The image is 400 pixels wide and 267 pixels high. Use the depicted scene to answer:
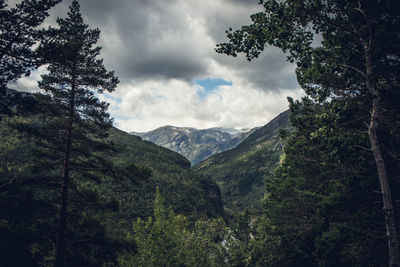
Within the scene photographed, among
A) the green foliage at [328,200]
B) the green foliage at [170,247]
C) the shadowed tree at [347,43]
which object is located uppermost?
the shadowed tree at [347,43]

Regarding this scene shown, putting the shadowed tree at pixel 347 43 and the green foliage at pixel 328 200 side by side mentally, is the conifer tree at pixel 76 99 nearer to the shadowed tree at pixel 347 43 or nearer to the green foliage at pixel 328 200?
the shadowed tree at pixel 347 43

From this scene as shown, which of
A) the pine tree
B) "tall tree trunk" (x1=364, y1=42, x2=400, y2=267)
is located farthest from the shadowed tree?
the pine tree

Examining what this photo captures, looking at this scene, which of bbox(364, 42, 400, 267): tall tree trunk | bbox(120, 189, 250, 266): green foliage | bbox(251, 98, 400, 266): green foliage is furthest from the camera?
bbox(120, 189, 250, 266): green foliage

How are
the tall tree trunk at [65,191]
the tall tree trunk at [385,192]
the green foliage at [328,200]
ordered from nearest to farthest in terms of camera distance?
the tall tree trunk at [385,192], the green foliage at [328,200], the tall tree trunk at [65,191]

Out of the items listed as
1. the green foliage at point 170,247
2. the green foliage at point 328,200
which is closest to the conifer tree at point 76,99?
the green foliage at point 170,247

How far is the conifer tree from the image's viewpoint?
11.5m

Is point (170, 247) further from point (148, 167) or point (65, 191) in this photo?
point (65, 191)

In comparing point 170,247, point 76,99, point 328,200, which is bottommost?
point 170,247

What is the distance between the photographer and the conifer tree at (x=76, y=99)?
452 inches

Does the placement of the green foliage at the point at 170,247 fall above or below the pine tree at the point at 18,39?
below

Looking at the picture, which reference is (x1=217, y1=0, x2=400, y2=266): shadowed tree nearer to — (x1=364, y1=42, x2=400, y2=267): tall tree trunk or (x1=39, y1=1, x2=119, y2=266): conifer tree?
(x1=364, y1=42, x2=400, y2=267): tall tree trunk

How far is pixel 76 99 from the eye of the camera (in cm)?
1216

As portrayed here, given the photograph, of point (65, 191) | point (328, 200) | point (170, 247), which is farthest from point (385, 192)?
point (170, 247)

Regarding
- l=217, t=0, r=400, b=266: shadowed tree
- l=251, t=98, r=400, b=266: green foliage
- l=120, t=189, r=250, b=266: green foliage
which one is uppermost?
l=217, t=0, r=400, b=266: shadowed tree
